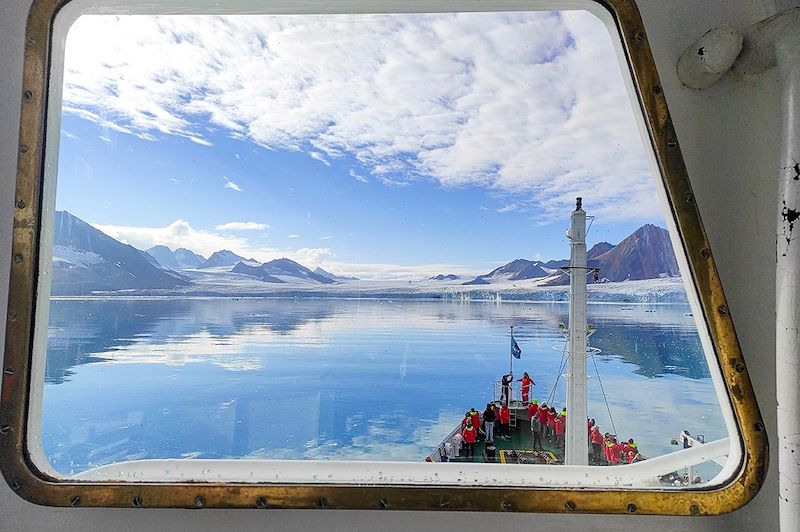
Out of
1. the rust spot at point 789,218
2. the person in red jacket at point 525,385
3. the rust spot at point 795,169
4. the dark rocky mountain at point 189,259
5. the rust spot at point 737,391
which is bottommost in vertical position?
the person in red jacket at point 525,385

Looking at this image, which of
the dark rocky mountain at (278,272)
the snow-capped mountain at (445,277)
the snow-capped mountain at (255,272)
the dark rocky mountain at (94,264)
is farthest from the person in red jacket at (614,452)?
the dark rocky mountain at (94,264)

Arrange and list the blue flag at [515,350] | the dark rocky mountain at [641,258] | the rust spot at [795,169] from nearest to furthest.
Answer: the rust spot at [795,169], the dark rocky mountain at [641,258], the blue flag at [515,350]

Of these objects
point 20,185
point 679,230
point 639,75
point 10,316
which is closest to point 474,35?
point 639,75

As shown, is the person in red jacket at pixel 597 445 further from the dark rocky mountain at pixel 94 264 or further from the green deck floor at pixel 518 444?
the dark rocky mountain at pixel 94 264

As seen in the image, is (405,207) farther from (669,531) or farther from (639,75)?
(669,531)

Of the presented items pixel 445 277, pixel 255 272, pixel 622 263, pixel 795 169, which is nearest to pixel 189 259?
pixel 255 272

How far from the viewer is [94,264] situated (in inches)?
43.3

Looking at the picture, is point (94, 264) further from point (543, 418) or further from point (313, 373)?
point (543, 418)

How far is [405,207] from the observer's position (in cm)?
125

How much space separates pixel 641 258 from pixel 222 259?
3.24 feet

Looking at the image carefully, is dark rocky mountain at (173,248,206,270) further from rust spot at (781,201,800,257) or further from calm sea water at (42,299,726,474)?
rust spot at (781,201,800,257)

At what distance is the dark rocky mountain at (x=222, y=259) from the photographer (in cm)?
116

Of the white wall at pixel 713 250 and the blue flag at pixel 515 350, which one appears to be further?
the blue flag at pixel 515 350

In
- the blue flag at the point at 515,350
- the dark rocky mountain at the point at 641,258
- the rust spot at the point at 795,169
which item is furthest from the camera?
the blue flag at the point at 515,350
